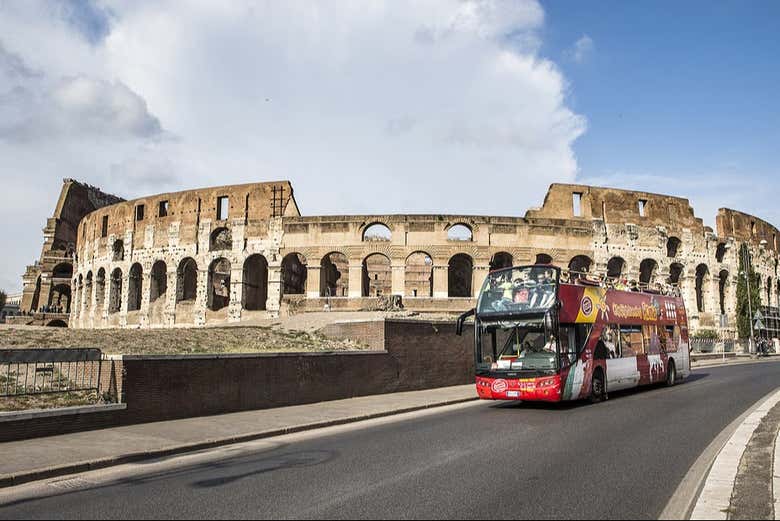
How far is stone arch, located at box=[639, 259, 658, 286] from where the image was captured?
134 ft

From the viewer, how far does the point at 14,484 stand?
23.7ft

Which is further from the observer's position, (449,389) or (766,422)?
(449,389)

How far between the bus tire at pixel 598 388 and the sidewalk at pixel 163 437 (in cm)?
373

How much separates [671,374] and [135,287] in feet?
117

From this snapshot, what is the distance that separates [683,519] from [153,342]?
1672 cm

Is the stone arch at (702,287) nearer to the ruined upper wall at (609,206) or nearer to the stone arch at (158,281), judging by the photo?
the ruined upper wall at (609,206)

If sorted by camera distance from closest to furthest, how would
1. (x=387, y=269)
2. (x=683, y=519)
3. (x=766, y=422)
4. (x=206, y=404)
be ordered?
(x=683, y=519), (x=766, y=422), (x=206, y=404), (x=387, y=269)

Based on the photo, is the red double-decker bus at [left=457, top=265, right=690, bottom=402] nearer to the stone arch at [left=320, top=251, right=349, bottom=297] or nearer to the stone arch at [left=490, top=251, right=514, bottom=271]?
the stone arch at [left=490, top=251, right=514, bottom=271]

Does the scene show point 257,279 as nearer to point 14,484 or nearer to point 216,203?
point 216,203

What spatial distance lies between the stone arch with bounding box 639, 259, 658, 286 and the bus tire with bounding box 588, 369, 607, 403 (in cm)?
2716

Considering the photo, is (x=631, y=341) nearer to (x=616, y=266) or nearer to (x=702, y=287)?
(x=616, y=266)

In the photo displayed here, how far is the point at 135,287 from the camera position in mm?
42625

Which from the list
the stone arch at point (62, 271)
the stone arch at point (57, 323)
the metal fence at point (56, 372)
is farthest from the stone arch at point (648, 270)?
the stone arch at point (62, 271)

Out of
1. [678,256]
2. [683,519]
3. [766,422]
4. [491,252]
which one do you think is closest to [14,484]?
[683,519]
